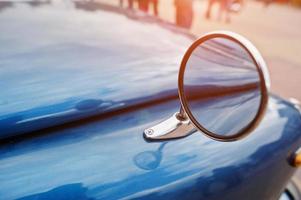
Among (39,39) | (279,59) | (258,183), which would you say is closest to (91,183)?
(258,183)

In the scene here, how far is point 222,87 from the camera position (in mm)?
1492

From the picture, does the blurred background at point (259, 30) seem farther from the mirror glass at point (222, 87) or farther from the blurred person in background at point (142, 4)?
the mirror glass at point (222, 87)

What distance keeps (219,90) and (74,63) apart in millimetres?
575

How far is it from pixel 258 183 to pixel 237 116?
275 mm

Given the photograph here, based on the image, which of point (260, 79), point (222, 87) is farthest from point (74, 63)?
point (260, 79)

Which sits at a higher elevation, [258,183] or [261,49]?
[258,183]

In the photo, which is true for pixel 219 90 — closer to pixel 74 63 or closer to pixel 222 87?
pixel 222 87

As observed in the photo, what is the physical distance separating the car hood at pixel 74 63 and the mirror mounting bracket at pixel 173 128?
0.15 meters

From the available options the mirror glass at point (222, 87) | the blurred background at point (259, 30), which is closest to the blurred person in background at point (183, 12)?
the blurred background at point (259, 30)

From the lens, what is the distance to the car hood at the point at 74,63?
47.0 inches

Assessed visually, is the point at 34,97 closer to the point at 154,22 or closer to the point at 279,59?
the point at 154,22

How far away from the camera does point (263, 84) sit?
112cm

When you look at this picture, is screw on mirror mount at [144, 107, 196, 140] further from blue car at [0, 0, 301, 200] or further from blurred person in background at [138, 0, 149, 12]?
blurred person in background at [138, 0, 149, 12]

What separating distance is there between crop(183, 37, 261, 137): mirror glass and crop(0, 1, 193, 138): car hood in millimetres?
127
